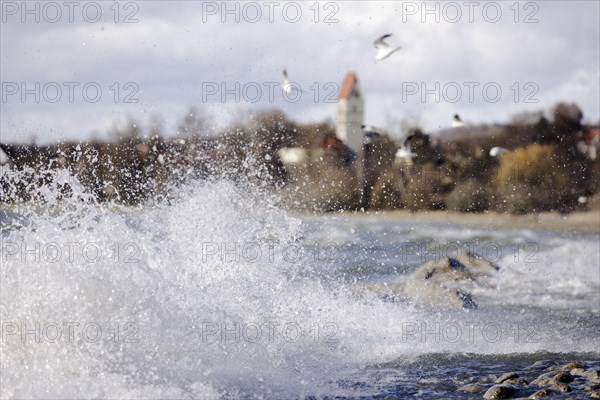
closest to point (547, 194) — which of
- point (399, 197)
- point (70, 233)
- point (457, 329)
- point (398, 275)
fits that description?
point (399, 197)

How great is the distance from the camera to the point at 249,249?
1065 cm

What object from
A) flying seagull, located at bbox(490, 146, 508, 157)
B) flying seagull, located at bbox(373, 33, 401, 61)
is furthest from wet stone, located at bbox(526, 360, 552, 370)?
flying seagull, located at bbox(490, 146, 508, 157)

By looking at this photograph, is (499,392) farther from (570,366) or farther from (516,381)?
(570,366)

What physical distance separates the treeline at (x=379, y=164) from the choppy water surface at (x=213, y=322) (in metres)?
10.9

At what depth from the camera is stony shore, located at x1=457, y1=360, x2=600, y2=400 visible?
→ 7781mm

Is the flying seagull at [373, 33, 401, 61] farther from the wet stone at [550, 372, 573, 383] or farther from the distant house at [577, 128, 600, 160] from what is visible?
the distant house at [577, 128, 600, 160]

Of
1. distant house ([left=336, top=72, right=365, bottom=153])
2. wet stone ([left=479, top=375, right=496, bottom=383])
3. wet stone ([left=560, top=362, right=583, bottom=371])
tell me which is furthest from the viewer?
distant house ([left=336, top=72, right=365, bottom=153])

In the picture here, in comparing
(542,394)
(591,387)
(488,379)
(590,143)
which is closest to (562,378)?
(591,387)

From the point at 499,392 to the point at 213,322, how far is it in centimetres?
267

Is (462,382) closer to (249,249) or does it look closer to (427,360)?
(427,360)

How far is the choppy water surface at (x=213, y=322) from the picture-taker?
7.54 meters

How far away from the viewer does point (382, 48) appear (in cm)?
1544

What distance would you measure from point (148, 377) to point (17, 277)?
66.2 inches

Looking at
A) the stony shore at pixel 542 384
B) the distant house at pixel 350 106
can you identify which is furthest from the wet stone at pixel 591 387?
the distant house at pixel 350 106
